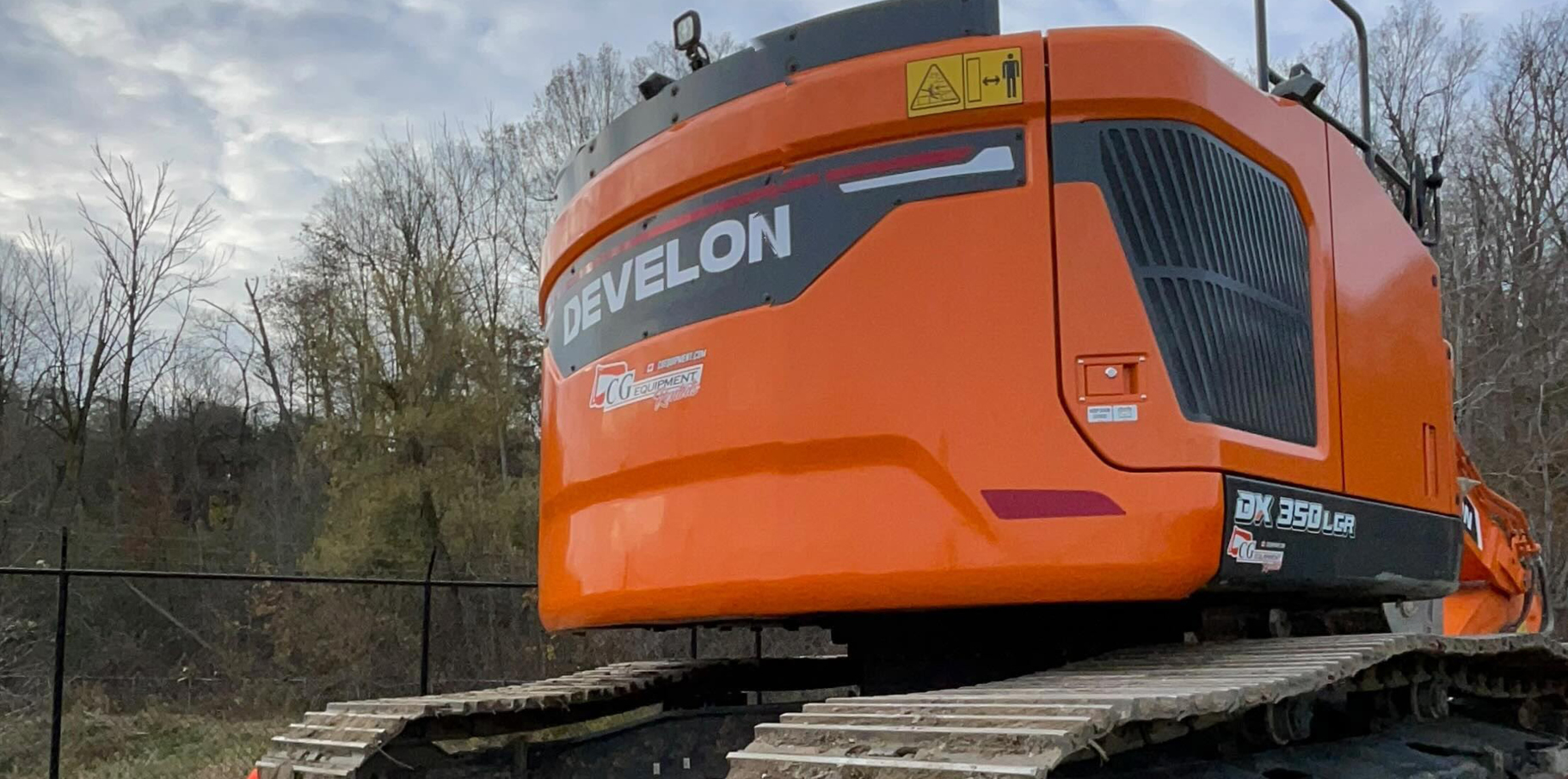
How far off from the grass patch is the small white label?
32.1 feet

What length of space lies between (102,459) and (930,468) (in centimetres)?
2880

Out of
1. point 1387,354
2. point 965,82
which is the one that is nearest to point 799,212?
point 965,82

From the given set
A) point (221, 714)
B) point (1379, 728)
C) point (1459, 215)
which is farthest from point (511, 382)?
point (1379, 728)

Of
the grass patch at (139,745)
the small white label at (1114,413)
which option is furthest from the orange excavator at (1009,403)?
the grass patch at (139,745)

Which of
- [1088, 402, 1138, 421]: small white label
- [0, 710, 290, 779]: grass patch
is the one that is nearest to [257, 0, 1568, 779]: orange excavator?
[1088, 402, 1138, 421]: small white label

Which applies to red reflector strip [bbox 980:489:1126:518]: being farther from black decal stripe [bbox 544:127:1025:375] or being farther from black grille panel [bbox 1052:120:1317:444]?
black decal stripe [bbox 544:127:1025:375]

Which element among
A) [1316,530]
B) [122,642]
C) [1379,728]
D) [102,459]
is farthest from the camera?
[102,459]

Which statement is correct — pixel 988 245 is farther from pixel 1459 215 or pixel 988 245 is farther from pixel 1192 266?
pixel 1459 215

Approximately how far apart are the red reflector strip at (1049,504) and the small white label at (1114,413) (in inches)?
6.7

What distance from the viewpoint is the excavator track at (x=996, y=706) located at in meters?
2.07

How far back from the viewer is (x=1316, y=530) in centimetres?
318

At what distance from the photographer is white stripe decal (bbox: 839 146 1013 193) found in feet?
9.99

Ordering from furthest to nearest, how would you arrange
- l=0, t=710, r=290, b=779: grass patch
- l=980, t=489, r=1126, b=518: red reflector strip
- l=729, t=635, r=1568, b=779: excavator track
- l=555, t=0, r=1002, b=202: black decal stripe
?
l=0, t=710, r=290, b=779: grass patch < l=555, t=0, r=1002, b=202: black decal stripe < l=980, t=489, r=1126, b=518: red reflector strip < l=729, t=635, r=1568, b=779: excavator track

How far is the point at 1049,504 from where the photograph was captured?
9.28 ft
